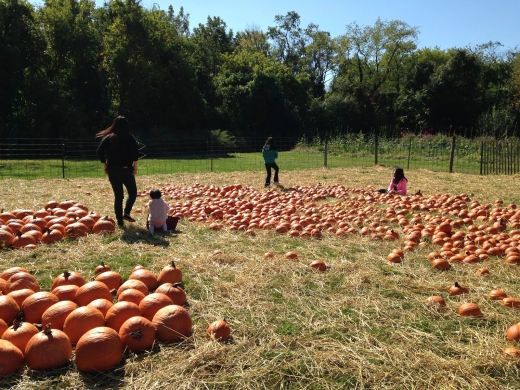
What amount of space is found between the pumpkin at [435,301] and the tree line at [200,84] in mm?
32005

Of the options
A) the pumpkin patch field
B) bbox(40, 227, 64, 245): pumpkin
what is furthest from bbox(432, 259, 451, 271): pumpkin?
bbox(40, 227, 64, 245): pumpkin

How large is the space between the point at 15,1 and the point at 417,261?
36.0 meters

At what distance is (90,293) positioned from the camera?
155 inches

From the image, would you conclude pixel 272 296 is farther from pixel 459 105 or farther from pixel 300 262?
pixel 459 105

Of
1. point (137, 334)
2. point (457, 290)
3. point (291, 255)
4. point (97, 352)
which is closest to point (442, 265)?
point (457, 290)

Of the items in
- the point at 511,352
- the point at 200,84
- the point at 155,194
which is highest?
the point at 200,84

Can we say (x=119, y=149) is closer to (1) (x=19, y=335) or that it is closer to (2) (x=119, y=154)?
(2) (x=119, y=154)

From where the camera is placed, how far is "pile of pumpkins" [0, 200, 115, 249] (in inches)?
237

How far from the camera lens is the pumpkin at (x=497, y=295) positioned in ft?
14.4

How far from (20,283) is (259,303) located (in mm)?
2325

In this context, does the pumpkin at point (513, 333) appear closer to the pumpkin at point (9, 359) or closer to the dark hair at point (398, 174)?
the pumpkin at point (9, 359)

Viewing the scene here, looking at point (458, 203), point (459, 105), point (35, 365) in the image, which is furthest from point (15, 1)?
point (459, 105)

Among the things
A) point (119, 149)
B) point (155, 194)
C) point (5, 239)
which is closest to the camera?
point (5, 239)

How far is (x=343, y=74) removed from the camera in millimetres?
63344
